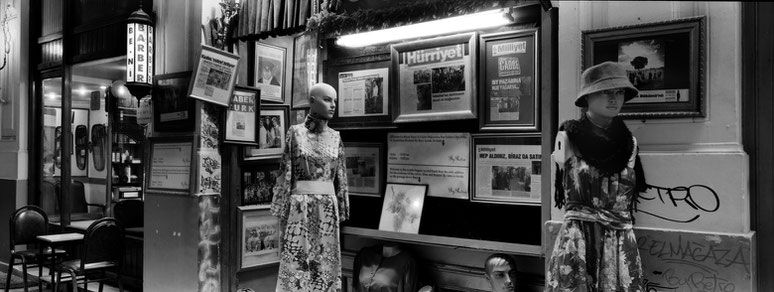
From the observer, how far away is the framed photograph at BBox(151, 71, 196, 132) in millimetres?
4836

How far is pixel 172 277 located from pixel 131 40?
216 centimetres

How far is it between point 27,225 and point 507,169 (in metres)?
5.25

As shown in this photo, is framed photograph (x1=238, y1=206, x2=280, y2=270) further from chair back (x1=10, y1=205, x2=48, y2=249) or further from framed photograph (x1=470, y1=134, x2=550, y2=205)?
chair back (x1=10, y1=205, x2=48, y2=249)

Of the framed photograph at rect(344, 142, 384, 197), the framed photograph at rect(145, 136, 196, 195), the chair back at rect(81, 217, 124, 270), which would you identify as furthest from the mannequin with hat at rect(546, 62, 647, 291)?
the chair back at rect(81, 217, 124, 270)

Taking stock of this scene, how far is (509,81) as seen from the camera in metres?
3.74

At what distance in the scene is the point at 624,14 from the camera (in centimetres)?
292

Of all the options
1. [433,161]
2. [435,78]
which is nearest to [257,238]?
[433,161]

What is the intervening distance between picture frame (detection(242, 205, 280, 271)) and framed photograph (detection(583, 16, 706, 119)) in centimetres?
→ 331

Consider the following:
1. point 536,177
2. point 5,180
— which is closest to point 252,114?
point 536,177

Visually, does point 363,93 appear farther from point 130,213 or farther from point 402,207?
point 130,213

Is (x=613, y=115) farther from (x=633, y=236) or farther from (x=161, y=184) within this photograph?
(x=161, y=184)

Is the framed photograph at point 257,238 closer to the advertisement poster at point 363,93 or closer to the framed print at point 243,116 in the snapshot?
the framed print at point 243,116

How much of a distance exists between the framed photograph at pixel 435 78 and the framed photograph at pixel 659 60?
0.99m

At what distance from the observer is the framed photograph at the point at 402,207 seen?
4105mm
